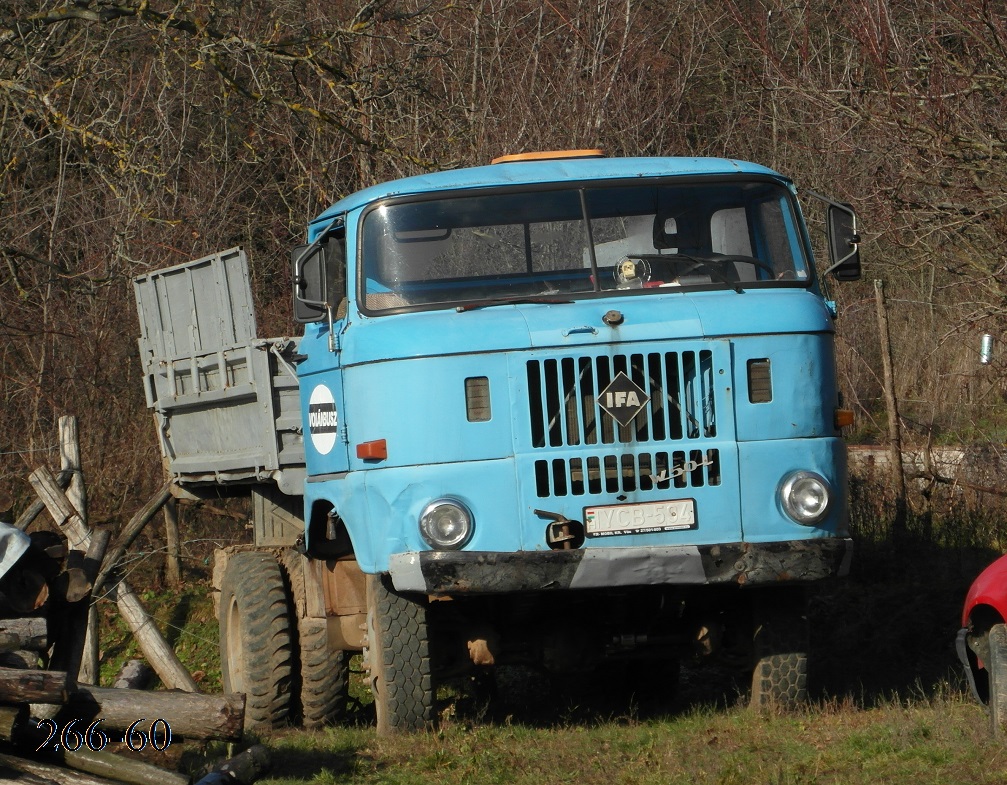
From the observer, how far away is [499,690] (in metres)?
9.23

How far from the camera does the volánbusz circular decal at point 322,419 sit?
6.70 meters

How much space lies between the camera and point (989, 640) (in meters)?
5.95

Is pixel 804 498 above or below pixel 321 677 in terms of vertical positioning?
above

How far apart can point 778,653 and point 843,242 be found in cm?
201

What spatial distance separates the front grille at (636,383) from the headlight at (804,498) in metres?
0.41

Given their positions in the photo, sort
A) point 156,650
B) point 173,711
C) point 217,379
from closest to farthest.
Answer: point 173,711 < point 217,379 < point 156,650

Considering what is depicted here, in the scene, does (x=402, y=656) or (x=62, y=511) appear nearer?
(x=402, y=656)

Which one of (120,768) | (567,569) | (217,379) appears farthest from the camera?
(217,379)

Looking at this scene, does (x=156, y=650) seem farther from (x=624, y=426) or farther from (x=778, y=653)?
(x=624, y=426)

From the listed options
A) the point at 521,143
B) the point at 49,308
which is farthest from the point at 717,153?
the point at 49,308

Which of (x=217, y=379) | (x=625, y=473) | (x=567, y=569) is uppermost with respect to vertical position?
(x=217, y=379)

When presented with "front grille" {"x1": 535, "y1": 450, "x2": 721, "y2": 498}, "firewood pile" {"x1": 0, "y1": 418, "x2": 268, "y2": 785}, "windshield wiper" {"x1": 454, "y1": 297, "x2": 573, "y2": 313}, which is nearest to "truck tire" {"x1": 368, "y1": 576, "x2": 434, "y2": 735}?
"firewood pile" {"x1": 0, "y1": 418, "x2": 268, "y2": 785}

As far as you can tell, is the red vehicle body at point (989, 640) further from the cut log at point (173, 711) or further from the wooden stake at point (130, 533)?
the wooden stake at point (130, 533)

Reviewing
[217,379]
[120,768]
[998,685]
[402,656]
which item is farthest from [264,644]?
[998,685]
